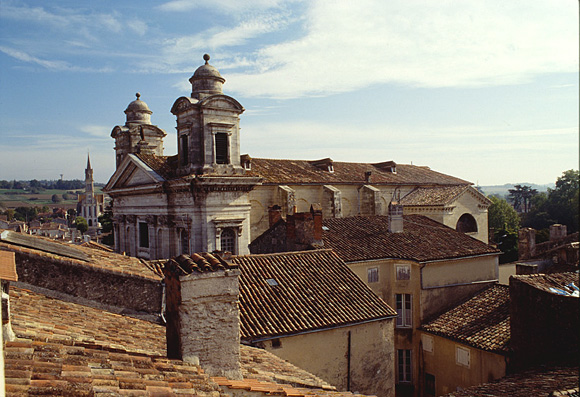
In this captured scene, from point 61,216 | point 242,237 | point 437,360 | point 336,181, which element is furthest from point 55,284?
point 61,216

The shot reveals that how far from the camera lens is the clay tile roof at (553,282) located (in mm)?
11219

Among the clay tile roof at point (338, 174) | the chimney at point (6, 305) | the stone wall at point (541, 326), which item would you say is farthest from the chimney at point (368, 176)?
the chimney at point (6, 305)

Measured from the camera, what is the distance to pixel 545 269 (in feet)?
68.6

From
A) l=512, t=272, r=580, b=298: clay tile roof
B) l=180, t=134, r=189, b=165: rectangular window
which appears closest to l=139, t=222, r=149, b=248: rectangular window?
l=180, t=134, r=189, b=165: rectangular window

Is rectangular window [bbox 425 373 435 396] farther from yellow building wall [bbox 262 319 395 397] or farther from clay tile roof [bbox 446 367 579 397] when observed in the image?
clay tile roof [bbox 446 367 579 397]

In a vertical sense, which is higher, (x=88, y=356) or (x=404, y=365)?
(x=88, y=356)

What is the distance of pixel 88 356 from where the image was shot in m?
4.65

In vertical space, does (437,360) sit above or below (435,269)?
below

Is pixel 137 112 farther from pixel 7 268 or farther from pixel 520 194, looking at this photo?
pixel 520 194

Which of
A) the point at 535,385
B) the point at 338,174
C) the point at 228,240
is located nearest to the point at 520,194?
the point at 338,174

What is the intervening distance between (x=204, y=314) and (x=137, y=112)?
31.1 meters

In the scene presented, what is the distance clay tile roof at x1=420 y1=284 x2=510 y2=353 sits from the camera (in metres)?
13.5

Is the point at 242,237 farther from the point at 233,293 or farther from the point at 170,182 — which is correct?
the point at 233,293

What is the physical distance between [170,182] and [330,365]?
1481cm
